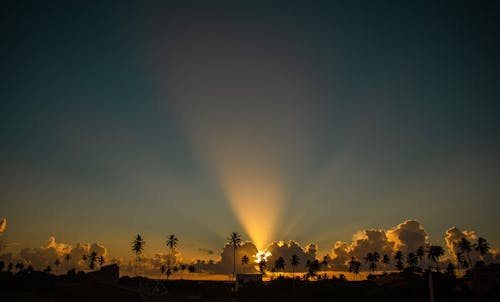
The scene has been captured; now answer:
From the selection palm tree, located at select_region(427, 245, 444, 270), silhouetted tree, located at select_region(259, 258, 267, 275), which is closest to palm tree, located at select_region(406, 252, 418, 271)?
palm tree, located at select_region(427, 245, 444, 270)

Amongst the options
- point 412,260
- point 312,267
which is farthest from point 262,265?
point 412,260

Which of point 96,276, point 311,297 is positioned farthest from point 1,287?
point 311,297

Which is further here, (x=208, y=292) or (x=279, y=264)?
(x=279, y=264)

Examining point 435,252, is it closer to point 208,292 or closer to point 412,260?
point 412,260

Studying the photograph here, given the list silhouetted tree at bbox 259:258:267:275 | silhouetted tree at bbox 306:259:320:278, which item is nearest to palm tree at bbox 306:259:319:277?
silhouetted tree at bbox 306:259:320:278

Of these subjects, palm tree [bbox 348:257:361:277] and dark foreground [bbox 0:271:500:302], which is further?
palm tree [bbox 348:257:361:277]

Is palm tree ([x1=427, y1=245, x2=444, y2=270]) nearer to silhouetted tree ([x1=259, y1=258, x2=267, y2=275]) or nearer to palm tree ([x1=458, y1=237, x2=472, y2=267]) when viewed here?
palm tree ([x1=458, y1=237, x2=472, y2=267])

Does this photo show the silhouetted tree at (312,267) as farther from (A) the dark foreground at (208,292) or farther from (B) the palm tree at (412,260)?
(A) the dark foreground at (208,292)

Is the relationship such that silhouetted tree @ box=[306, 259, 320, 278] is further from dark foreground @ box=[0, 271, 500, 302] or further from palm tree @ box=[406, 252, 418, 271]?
dark foreground @ box=[0, 271, 500, 302]

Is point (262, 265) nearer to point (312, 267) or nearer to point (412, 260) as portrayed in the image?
point (312, 267)

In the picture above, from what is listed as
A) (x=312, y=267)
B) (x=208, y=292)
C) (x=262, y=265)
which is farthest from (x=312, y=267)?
(x=208, y=292)

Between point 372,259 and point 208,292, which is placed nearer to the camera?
point 208,292

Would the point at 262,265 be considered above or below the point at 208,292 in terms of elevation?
above

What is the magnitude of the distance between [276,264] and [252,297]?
3099 inches
